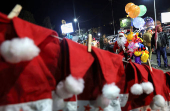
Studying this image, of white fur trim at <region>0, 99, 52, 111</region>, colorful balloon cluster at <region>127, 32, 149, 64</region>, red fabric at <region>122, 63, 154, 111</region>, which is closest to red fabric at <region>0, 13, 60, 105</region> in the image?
white fur trim at <region>0, 99, 52, 111</region>

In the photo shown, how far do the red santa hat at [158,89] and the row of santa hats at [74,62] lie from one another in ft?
0.58

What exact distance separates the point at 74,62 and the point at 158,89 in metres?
0.93

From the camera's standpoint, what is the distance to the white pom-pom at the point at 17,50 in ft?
2.00

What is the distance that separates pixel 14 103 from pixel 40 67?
9.0 inches

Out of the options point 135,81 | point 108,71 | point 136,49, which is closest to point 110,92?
point 108,71

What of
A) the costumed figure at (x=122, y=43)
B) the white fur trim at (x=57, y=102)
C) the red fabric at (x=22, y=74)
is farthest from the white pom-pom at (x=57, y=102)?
the costumed figure at (x=122, y=43)

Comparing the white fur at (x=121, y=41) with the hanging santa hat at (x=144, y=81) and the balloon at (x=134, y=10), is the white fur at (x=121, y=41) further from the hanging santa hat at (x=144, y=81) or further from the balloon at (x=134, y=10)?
the hanging santa hat at (x=144, y=81)

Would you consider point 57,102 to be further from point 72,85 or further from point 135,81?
point 135,81

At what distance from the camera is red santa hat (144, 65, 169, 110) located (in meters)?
1.23

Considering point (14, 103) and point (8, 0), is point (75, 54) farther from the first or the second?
point (8, 0)

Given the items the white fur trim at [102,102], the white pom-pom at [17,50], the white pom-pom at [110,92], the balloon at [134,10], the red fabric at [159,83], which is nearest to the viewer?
the white pom-pom at [17,50]

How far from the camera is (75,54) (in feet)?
2.75

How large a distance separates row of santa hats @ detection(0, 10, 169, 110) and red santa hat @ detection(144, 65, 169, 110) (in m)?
0.18

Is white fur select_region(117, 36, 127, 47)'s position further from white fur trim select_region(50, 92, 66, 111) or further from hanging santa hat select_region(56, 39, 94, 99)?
white fur trim select_region(50, 92, 66, 111)
